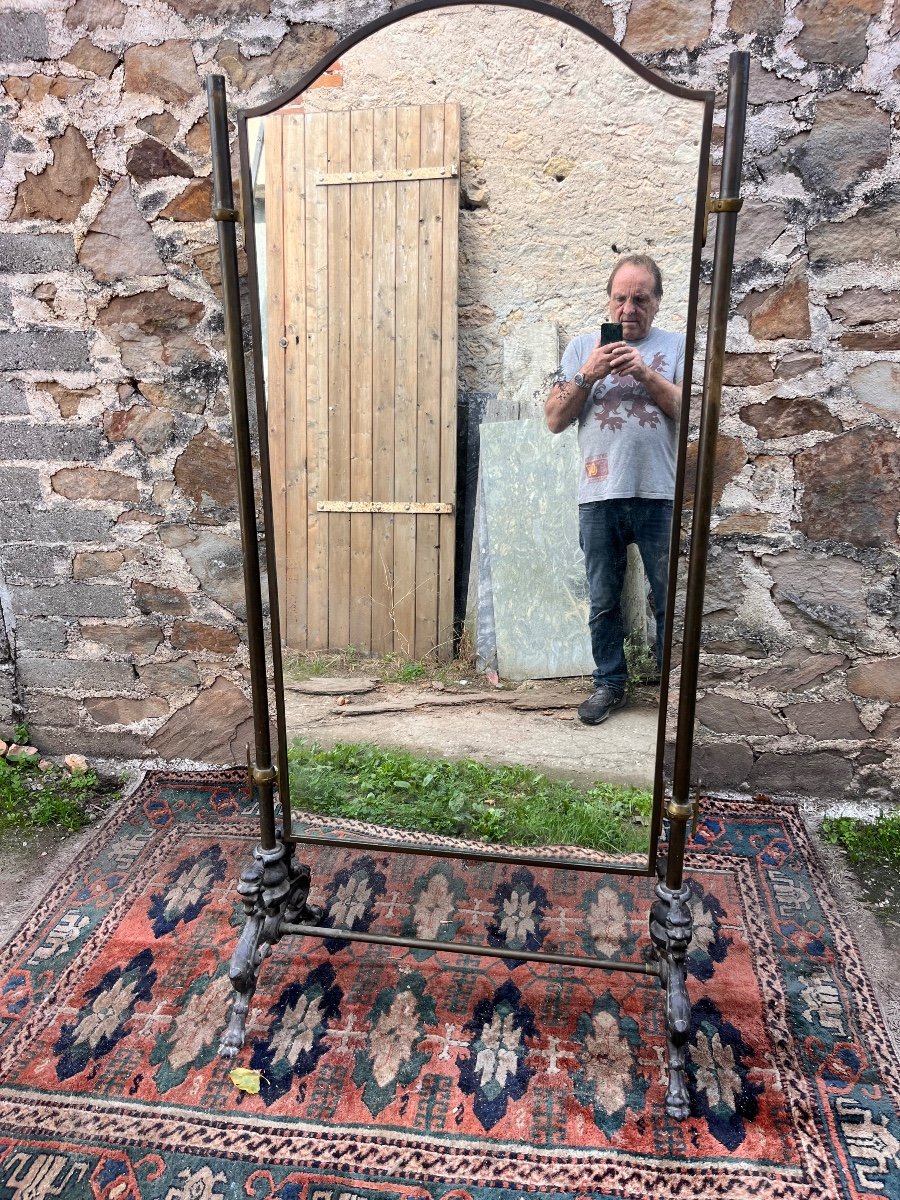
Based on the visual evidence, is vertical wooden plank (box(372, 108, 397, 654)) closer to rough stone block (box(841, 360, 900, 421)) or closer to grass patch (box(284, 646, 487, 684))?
grass patch (box(284, 646, 487, 684))

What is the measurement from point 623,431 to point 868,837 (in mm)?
1678

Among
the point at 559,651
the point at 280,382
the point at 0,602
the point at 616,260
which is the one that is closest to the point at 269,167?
the point at 280,382

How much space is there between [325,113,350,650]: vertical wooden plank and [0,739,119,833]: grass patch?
1.38 metres

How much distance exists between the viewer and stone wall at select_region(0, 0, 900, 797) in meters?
2.17

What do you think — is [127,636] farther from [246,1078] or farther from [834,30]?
[834,30]

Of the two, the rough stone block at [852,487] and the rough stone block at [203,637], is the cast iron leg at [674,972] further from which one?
the rough stone block at [203,637]

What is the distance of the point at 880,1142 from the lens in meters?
1.59

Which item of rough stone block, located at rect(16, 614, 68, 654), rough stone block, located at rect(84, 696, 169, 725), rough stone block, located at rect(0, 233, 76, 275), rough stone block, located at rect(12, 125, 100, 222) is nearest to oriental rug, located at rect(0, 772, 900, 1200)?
rough stone block, located at rect(84, 696, 169, 725)

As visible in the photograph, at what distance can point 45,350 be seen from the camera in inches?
101

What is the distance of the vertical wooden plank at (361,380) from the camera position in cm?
167

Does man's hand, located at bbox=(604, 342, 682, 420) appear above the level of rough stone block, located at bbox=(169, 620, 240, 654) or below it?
above

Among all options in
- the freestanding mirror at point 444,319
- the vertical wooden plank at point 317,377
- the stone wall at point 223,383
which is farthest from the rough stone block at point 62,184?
the vertical wooden plank at point 317,377

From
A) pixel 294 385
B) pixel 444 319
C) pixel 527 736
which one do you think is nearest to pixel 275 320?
pixel 294 385

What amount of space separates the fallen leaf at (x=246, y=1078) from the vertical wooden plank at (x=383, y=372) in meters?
0.96
